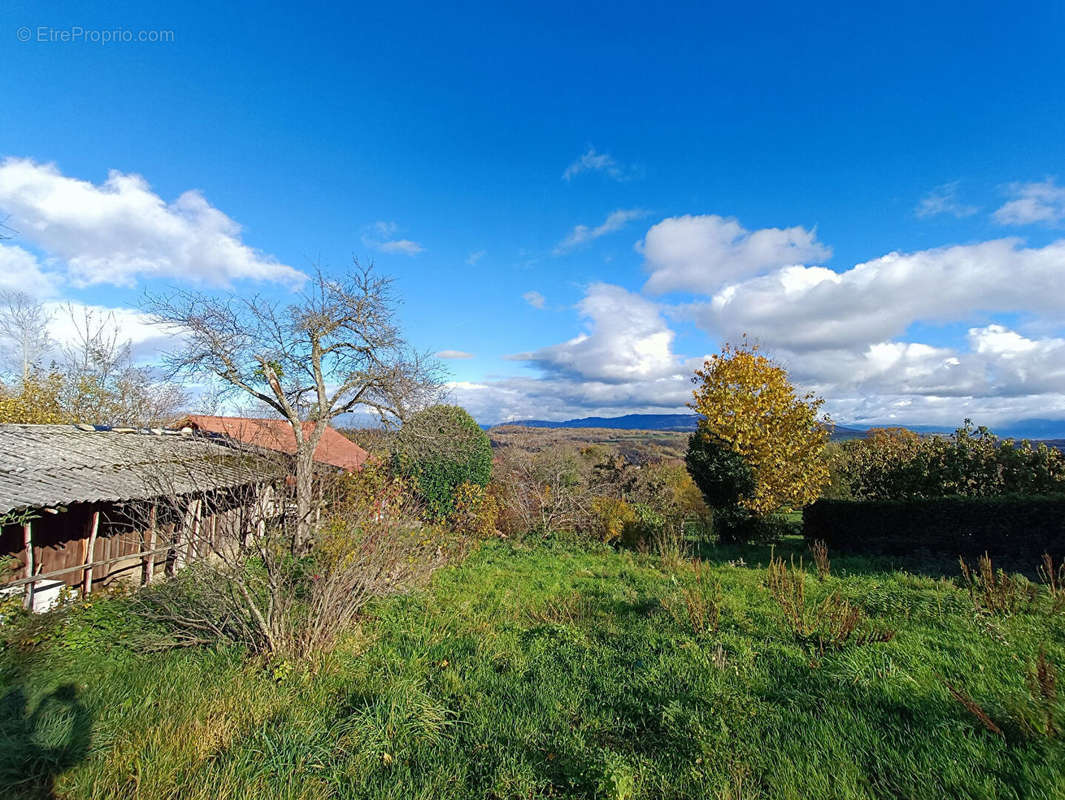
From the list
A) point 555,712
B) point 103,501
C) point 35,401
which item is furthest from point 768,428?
point 35,401

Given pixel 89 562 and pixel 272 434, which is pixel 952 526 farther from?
pixel 89 562

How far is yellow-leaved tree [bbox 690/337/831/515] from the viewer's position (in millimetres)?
Answer: 13094

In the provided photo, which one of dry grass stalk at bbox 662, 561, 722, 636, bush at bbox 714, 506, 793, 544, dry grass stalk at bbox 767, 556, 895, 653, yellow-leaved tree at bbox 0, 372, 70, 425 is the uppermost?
yellow-leaved tree at bbox 0, 372, 70, 425

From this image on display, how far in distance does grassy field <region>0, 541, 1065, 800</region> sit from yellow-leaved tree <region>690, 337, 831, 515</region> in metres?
7.04

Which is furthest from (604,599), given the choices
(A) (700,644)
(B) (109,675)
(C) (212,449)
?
(C) (212,449)

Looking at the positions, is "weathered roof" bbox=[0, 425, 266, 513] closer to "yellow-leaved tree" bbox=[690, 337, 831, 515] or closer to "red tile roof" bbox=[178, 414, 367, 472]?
"red tile roof" bbox=[178, 414, 367, 472]

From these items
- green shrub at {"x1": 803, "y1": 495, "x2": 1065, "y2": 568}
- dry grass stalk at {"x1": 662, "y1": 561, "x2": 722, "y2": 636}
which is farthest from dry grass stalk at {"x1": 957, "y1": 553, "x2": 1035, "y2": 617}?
green shrub at {"x1": 803, "y1": 495, "x2": 1065, "y2": 568}

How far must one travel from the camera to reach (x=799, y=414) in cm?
1317

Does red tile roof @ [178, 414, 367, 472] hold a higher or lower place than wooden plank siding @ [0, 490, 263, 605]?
higher

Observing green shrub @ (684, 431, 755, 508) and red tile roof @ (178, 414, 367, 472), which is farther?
green shrub @ (684, 431, 755, 508)

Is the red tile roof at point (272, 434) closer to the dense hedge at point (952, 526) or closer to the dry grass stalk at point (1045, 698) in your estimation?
the dry grass stalk at point (1045, 698)

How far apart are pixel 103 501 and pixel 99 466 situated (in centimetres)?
147

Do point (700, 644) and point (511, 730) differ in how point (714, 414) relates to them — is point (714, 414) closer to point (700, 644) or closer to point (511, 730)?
point (700, 644)

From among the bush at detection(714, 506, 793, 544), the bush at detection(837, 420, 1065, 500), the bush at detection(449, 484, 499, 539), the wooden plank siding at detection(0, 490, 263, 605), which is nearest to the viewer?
the wooden plank siding at detection(0, 490, 263, 605)
